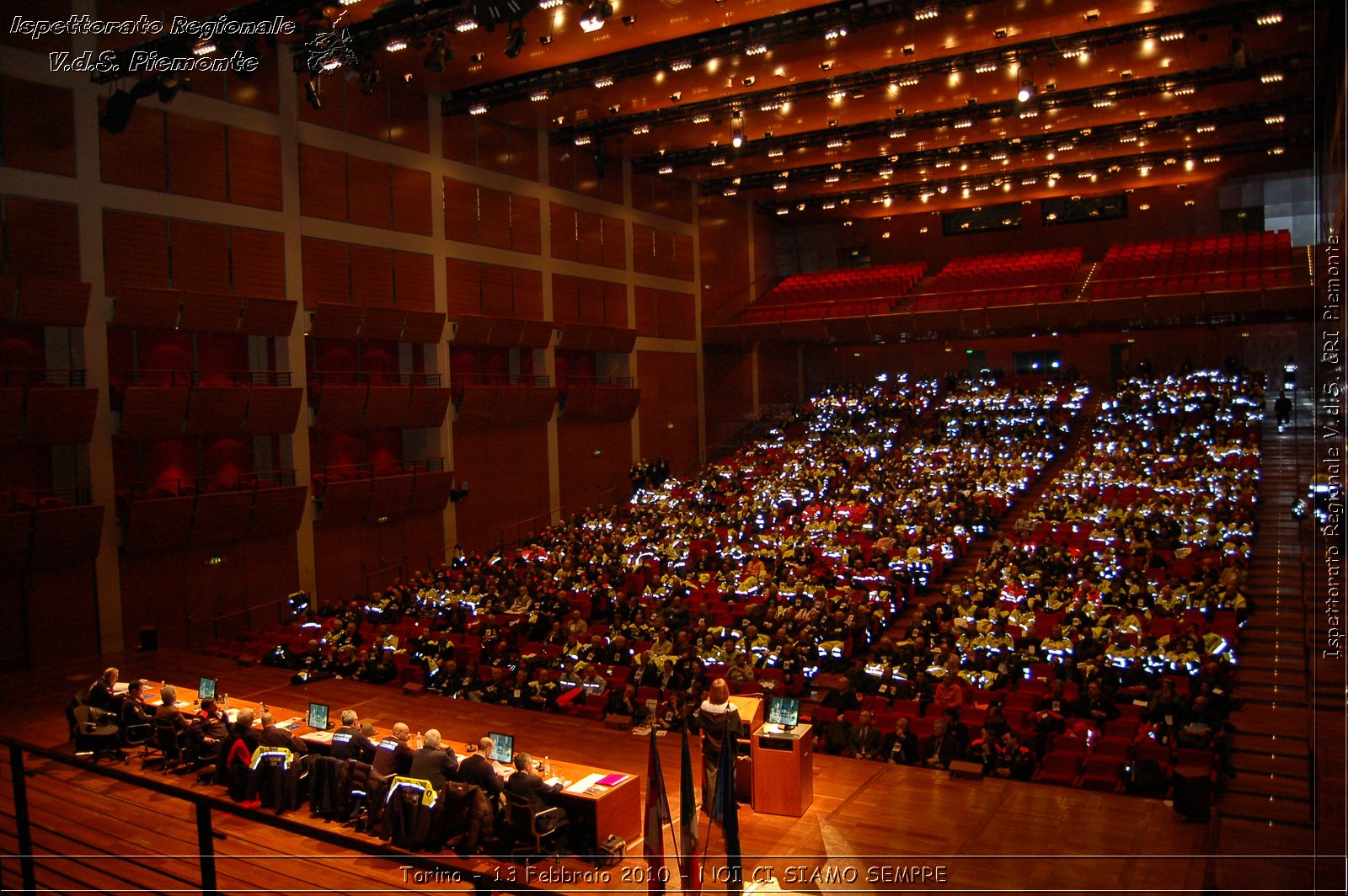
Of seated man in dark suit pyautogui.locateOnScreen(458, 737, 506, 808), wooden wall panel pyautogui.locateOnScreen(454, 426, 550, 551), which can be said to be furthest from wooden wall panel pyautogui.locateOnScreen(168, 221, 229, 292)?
seated man in dark suit pyautogui.locateOnScreen(458, 737, 506, 808)

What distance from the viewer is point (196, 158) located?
15758 mm

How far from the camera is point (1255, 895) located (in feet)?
20.1

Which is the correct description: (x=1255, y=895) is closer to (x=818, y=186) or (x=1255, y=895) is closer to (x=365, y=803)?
(x=365, y=803)

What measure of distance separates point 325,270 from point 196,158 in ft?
9.29

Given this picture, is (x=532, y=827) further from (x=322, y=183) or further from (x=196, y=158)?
(x=322, y=183)

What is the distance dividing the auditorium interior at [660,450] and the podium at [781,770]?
58 millimetres

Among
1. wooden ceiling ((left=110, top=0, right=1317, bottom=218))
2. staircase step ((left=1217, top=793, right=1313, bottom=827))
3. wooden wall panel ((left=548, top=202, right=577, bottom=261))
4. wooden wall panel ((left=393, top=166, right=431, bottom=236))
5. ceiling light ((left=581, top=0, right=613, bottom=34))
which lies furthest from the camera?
wooden wall panel ((left=548, top=202, right=577, bottom=261))

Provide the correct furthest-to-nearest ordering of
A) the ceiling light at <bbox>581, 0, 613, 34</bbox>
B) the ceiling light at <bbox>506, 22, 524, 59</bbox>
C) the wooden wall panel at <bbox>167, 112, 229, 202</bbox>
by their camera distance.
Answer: the wooden wall panel at <bbox>167, 112, 229, 202</bbox>, the ceiling light at <bbox>506, 22, 524, 59</bbox>, the ceiling light at <bbox>581, 0, 613, 34</bbox>

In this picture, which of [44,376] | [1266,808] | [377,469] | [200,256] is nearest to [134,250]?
[200,256]

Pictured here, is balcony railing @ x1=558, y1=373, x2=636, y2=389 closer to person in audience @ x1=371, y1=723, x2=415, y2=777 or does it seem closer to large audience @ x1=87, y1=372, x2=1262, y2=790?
large audience @ x1=87, y1=372, x2=1262, y2=790

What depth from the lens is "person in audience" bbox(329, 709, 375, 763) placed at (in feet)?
24.2

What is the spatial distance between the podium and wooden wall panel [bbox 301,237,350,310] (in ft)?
44.0

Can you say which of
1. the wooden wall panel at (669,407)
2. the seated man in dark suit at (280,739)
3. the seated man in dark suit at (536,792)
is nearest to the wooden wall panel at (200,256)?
the seated man in dark suit at (280,739)

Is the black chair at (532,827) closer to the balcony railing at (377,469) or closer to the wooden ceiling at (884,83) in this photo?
the wooden ceiling at (884,83)
